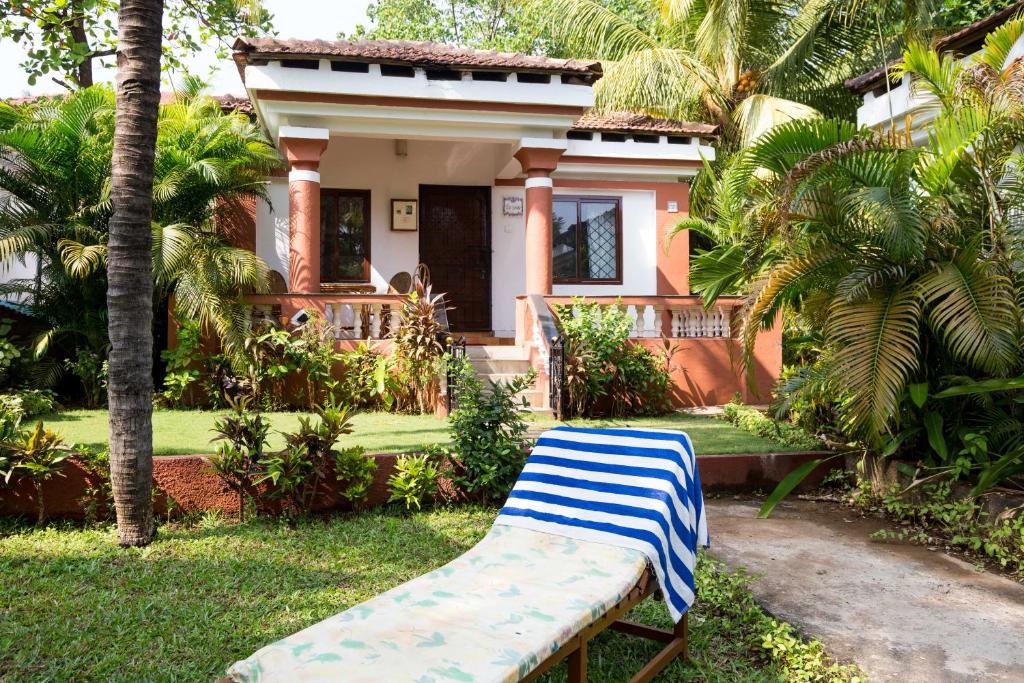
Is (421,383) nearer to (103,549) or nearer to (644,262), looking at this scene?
(103,549)

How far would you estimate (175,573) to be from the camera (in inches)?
185

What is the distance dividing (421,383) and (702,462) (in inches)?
150

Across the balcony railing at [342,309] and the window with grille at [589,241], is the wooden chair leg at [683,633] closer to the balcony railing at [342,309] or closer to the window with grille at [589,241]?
the balcony railing at [342,309]

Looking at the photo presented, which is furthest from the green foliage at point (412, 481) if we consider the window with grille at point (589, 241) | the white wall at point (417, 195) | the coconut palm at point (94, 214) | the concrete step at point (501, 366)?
the window with grille at point (589, 241)

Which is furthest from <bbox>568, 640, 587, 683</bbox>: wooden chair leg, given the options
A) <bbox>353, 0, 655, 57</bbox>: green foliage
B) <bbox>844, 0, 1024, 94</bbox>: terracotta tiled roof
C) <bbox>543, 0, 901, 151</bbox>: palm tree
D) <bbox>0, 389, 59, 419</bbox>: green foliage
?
<bbox>353, 0, 655, 57</bbox>: green foliage

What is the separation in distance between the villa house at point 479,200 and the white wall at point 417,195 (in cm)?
3

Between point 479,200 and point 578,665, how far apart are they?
1165 centimetres

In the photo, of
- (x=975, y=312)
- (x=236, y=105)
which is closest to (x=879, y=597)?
(x=975, y=312)

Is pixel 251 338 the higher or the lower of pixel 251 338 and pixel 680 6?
the lower

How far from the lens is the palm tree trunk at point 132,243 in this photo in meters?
4.91

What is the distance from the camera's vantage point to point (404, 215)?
13.4 metres

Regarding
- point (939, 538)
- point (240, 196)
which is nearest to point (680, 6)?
point (240, 196)

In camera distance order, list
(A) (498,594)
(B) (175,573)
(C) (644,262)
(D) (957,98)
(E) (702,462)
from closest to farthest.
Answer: (A) (498,594)
(B) (175,573)
(D) (957,98)
(E) (702,462)
(C) (644,262)

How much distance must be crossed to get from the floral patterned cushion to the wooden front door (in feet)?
33.0
